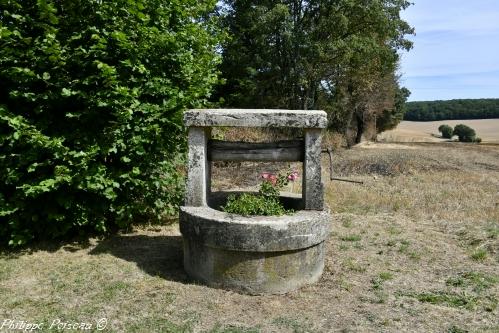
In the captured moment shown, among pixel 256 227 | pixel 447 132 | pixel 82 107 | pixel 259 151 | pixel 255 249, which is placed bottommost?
pixel 255 249

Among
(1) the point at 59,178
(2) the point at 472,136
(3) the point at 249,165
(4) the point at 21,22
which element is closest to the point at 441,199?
(3) the point at 249,165

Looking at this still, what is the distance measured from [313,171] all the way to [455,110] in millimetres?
69404

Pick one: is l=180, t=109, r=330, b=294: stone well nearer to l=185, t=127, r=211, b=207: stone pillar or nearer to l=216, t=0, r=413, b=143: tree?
l=185, t=127, r=211, b=207: stone pillar

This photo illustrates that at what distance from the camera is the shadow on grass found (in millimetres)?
4988

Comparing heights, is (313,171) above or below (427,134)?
below

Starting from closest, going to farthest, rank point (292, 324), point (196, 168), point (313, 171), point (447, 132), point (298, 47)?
point (292, 324)
point (313, 171)
point (196, 168)
point (298, 47)
point (447, 132)

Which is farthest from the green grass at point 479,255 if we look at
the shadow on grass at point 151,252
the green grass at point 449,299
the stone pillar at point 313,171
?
the shadow on grass at point 151,252

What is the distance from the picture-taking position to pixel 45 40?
4.96 metres

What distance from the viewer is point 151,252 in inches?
223

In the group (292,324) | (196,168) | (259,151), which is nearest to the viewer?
(292,324)

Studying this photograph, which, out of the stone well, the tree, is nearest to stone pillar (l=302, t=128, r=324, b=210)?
the stone well

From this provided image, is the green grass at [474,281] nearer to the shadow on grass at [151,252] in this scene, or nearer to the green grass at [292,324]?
the green grass at [292,324]

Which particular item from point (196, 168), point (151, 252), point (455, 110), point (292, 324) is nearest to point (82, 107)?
point (196, 168)

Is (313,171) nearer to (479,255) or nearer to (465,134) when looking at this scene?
(479,255)
